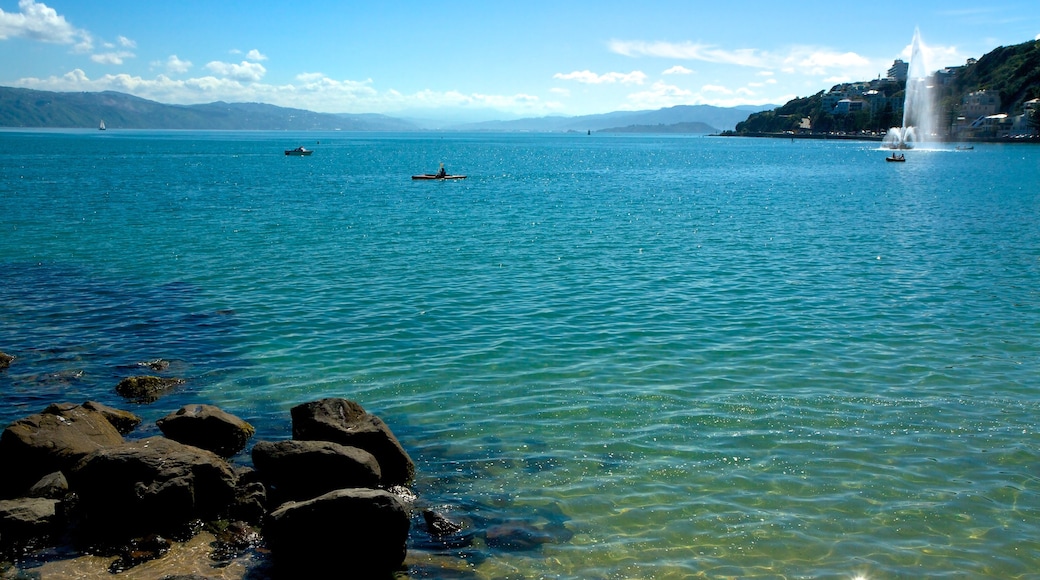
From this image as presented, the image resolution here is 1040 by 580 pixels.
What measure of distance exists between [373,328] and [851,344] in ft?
52.7

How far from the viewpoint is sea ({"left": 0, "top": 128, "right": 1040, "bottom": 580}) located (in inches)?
542

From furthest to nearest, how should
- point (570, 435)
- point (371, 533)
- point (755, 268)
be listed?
point (755, 268) < point (570, 435) < point (371, 533)

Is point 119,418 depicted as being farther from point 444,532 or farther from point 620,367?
point 620,367

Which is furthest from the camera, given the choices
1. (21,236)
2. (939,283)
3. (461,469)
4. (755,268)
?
(21,236)

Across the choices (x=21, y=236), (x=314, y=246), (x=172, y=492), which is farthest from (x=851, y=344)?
(x=21, y=236)

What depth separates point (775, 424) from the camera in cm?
1820

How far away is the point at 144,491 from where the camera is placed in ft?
44.3

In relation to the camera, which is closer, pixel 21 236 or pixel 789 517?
pixel 789 517

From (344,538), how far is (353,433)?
3420mm

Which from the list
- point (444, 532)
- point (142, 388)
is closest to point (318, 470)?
point (444, 532)

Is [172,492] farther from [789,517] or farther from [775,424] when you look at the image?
[775,424]

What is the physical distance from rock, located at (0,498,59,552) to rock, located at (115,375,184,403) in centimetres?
673

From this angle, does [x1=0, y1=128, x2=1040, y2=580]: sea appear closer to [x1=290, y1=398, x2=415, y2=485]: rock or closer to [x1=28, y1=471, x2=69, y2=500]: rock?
[x1=290, y1=398, x2=415, y2=485]: rock

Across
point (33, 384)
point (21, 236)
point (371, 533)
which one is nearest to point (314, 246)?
point (21, 236)
